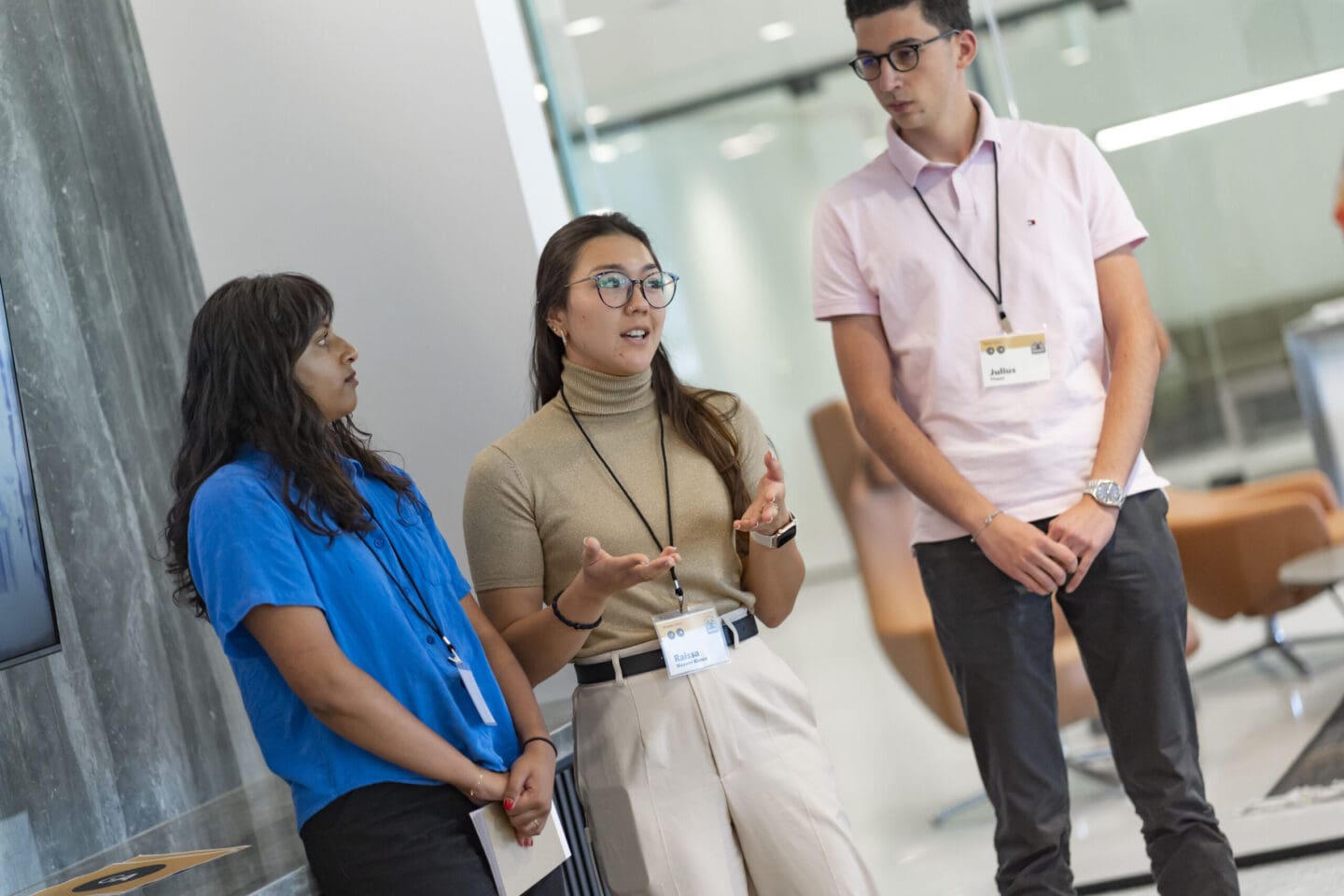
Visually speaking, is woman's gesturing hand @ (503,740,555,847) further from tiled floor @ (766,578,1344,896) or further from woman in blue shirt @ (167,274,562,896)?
tiled floor @ (766,578,1344,896)

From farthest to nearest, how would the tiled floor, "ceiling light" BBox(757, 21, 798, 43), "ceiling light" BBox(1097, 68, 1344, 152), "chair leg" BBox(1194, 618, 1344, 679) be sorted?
"ceiling light" BBox(757, 21, 798, 43) < "chair leg" BBox(1194, 618, 1344, 679) < the tiled floor < "ceiling light" BBox(1097, 68, 1344, 152)

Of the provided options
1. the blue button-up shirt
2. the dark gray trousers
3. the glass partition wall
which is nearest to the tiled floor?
the glass partition wall

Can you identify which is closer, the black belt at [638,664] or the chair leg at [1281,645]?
the black belt at [638,664]

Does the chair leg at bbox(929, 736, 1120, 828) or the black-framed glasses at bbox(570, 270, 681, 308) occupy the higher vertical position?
the black-framed glasses at bbox(570, 270, 681, 308)

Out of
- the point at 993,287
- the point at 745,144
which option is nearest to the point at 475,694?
the point at 993,287

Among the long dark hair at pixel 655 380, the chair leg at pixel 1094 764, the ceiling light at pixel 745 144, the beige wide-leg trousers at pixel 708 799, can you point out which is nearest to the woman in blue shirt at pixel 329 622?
the beige wide-leg trousers at pixel 708 799

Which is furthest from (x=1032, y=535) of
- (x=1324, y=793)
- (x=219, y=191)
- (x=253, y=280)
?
(x=219, y=191)

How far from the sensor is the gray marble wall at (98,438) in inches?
97.5

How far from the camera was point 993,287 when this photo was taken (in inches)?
90.6

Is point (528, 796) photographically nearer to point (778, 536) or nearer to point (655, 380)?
point (778, 536)

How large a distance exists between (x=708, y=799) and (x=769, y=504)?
47 centimetres

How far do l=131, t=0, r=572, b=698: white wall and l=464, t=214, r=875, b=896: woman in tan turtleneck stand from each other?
0.57 meters

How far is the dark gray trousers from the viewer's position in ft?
7.18

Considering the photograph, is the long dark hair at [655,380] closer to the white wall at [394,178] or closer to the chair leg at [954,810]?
the white wall at [394,178]
